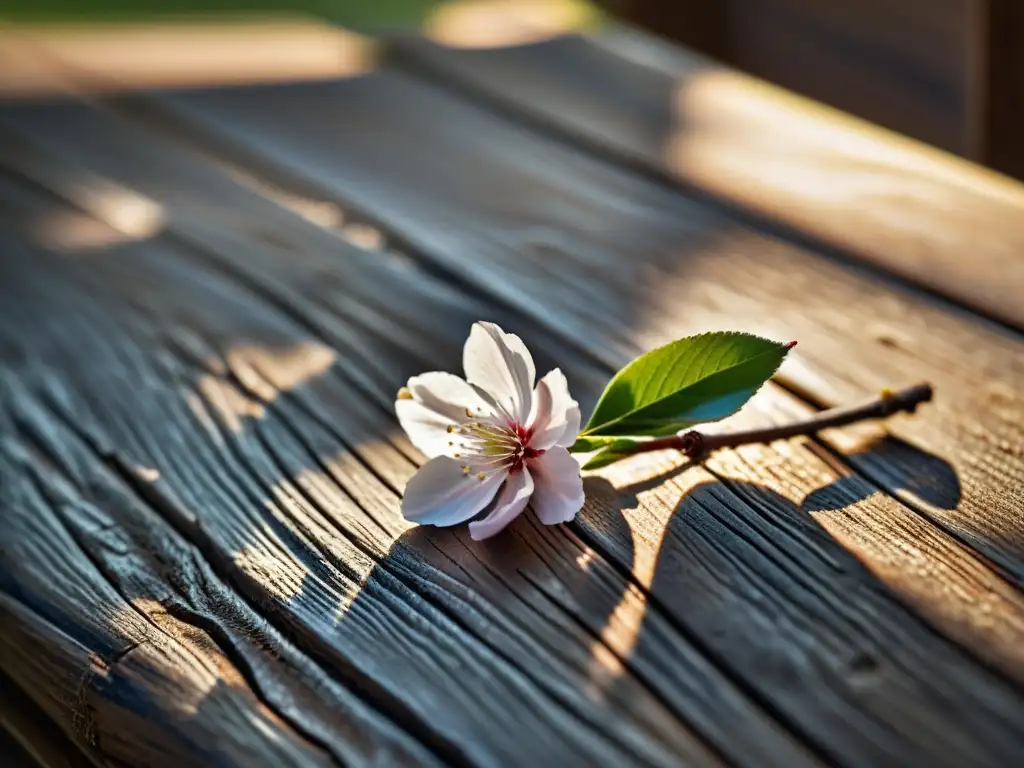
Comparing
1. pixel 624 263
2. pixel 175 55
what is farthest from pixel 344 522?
pixel 175 55

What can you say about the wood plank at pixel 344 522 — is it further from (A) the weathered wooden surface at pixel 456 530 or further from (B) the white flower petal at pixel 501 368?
(B) the white flower petal at pixel 501 368

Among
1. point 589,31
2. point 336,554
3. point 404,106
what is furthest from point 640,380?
point 589,31

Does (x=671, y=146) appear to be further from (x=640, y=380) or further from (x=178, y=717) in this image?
(x=178, y=717)

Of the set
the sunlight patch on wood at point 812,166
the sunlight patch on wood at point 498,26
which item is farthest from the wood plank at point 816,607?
the sunlight patch on wood at point 498,26

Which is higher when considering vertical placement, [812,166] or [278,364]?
[812,166]

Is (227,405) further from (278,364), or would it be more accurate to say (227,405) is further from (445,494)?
(445,494)

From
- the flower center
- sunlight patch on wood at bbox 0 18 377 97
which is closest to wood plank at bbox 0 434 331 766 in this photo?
the flower center
